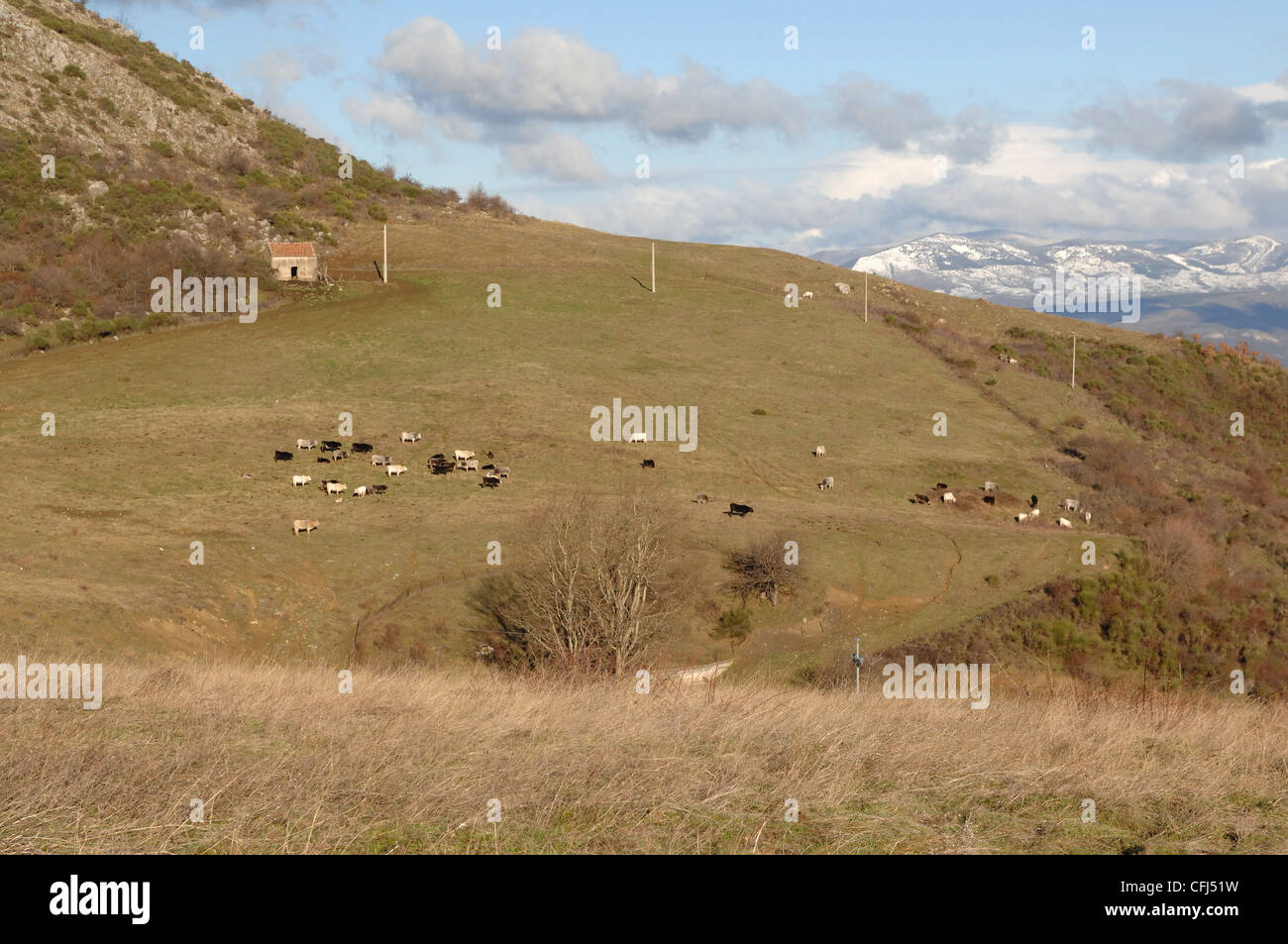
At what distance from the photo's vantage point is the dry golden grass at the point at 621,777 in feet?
25.3

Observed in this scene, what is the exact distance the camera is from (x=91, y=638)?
30547 mm

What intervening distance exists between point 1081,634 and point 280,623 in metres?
34.9

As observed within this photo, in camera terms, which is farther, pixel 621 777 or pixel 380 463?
pixel 380 463

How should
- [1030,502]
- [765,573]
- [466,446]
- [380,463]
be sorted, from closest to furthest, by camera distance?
[765,573]
[380,463]
[466,446]
[1030,502]

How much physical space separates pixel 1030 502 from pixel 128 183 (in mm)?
88688

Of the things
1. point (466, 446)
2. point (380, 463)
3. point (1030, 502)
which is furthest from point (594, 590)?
point (1030, 502)

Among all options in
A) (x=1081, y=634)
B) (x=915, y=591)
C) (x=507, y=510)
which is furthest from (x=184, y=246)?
(x=1081, y=634)

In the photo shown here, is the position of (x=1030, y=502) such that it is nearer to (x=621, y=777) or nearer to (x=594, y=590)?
(x=594, y=590)

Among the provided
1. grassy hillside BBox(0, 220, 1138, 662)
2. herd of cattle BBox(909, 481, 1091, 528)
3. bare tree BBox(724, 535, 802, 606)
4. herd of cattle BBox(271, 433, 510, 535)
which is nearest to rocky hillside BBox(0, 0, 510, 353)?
grassy hillside BBox(0, 220, 1138, 662)

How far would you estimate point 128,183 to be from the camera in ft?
315

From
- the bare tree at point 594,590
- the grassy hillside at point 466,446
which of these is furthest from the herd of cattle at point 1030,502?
the bare tree at point 594,590

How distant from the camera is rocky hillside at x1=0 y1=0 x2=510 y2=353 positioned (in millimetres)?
78188
